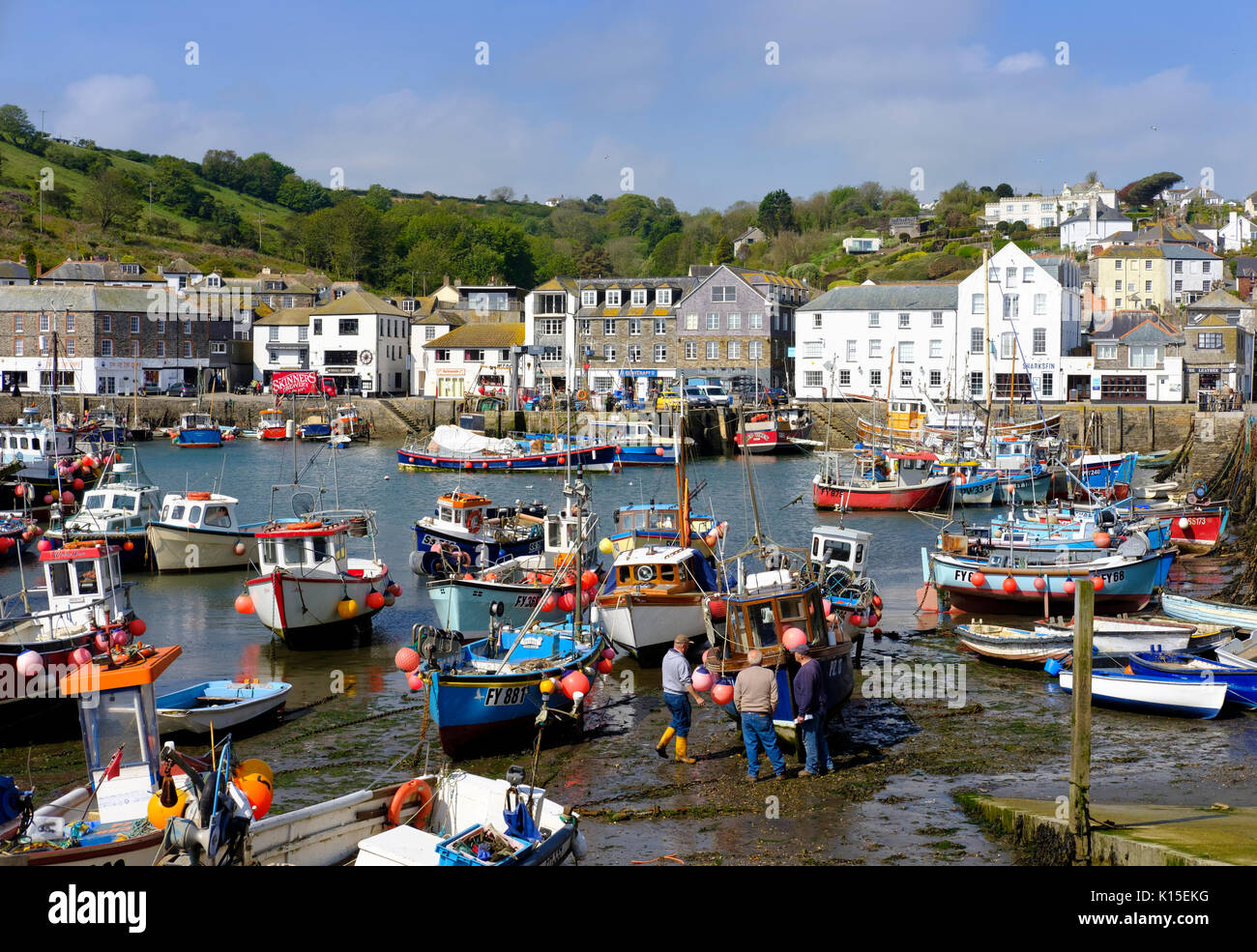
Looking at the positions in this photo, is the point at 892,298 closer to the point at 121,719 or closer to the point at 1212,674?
the point at 1212,674

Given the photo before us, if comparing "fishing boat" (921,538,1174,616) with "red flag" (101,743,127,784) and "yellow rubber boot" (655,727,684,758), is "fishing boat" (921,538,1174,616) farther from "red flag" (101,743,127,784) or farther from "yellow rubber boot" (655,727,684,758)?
"red flag" (101,743,127,784)

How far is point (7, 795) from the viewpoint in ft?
39.6

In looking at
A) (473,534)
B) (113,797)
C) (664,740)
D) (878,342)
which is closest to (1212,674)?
(664,740)

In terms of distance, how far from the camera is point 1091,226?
124m

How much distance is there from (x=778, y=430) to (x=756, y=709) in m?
52.0

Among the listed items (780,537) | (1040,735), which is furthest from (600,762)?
(780,537)

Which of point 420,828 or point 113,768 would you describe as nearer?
point 113,768

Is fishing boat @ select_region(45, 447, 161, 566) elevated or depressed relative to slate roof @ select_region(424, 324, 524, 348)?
depressed

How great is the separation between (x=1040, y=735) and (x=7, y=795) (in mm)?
13379

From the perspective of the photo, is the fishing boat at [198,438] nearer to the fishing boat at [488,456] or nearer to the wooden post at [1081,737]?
the fishing boat at [488,456]

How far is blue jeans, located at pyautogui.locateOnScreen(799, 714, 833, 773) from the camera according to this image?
15758 mm

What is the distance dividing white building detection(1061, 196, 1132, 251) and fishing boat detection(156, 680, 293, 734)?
117 metres

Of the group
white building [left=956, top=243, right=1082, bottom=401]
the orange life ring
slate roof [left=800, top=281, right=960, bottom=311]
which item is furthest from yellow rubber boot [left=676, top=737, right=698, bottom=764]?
slate roof [left=800, top=281, right=960, bottom=311]
